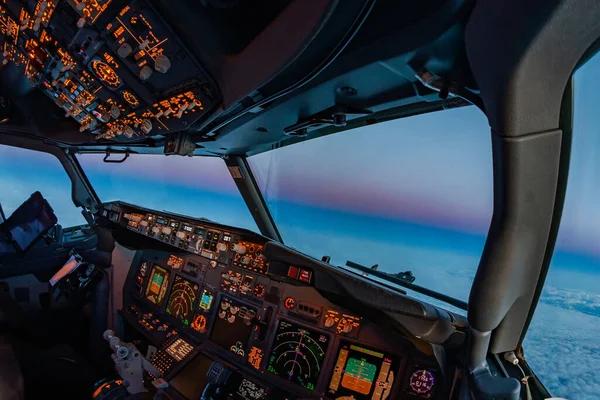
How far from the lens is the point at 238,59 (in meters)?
1.60

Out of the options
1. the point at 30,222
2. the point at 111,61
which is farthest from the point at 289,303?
the point at 30,222

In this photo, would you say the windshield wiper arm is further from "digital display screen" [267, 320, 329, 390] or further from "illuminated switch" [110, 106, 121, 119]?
"illuminated switch" [110, 106, 121, 119]

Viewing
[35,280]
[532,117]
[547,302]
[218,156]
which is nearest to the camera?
[532,117]

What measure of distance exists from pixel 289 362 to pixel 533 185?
6.21ft

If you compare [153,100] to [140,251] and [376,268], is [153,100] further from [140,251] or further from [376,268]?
[140,251]

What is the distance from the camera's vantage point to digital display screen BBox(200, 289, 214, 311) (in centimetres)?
292

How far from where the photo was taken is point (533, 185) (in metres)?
0.96

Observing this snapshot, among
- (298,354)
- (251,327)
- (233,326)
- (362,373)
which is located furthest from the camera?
(233,326)

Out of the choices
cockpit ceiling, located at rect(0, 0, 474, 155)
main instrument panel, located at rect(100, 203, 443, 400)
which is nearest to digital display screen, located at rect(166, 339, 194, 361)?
main instrument panel, located at rect(100, 203, 443, 400)

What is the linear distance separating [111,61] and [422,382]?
2.47m

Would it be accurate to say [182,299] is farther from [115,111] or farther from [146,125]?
[115,111]

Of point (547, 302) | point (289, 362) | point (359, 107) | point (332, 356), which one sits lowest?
point (289, 362)

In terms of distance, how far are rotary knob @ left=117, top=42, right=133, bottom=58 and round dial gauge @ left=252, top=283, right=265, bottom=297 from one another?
1703 mm

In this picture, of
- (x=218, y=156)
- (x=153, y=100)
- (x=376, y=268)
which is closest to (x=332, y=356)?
(x=376, y=268)
